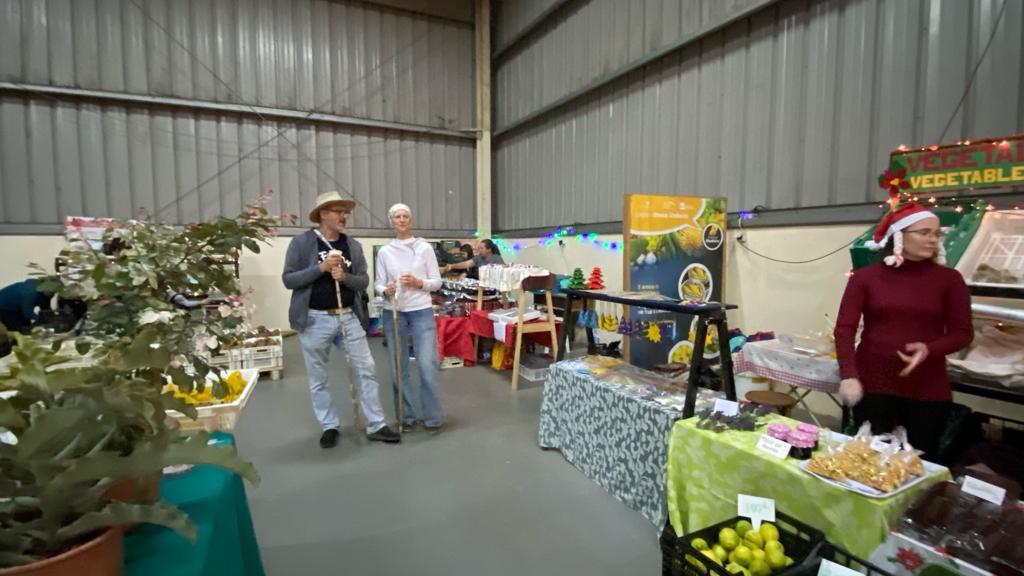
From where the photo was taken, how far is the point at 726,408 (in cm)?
202

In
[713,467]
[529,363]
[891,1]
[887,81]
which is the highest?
[891,1]

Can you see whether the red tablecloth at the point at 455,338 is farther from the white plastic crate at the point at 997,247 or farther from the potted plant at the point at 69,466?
the potted plant at the point at 69,466

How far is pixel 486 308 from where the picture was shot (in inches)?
215

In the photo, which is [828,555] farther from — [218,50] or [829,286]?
[218,50]

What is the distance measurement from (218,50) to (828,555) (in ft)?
26.6

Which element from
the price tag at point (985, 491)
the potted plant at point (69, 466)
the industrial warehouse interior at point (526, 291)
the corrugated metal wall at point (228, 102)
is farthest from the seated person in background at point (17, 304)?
the price tag at point (985, 491)

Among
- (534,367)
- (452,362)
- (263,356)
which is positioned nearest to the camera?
Result: (534,367)

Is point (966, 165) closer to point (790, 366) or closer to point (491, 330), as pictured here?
point (790, 366)

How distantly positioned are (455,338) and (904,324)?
13.2 ft

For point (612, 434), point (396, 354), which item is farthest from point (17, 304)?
point (612, 434)

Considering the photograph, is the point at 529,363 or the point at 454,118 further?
the point at 454,118

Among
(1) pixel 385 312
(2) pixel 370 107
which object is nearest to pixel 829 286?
(1) pixel 385 312

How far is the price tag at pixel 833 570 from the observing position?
1.25m

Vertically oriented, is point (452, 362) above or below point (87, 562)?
below
